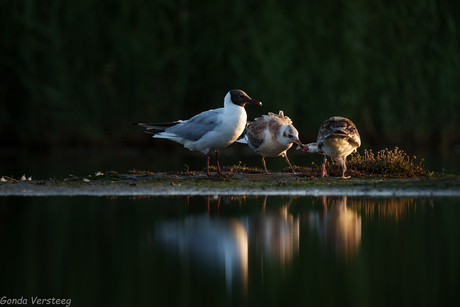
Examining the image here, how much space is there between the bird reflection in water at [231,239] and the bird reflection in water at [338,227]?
283 millimetres

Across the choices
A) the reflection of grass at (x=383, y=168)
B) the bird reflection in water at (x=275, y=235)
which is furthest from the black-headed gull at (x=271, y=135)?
the bird reflection in water at (x=275, y=235)

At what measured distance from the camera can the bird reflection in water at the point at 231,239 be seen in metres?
5.25

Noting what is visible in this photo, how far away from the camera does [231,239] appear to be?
19.8 ft

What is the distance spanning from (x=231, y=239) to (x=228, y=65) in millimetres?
14221

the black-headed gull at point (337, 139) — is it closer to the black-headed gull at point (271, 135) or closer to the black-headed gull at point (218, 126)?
the black-headed gull at point (271, 135)

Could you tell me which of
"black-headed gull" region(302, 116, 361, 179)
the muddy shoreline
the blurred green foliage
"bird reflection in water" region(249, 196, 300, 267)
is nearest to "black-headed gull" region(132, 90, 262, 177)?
the muddy shoreline

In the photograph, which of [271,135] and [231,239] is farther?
[271,135]

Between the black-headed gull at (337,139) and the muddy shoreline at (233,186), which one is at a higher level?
the black-headed gull at (337,139)

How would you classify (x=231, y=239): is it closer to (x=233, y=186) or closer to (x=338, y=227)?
(x=338, y=227)

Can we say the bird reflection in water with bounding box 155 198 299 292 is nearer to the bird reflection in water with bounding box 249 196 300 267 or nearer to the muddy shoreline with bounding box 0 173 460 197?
the bird reflection in water with bounding box 249 196 300 267

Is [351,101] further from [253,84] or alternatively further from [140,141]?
[140,141]

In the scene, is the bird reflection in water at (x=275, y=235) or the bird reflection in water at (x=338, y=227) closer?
the bird reflection in water at (x=275, y=235)

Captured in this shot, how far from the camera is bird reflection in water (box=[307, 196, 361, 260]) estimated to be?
570cm

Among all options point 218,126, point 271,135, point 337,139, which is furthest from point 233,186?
point 271,135
